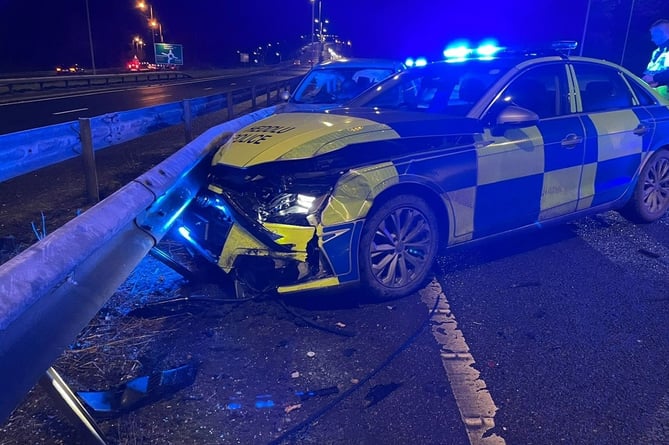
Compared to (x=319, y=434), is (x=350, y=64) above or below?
above

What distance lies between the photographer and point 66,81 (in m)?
28.5

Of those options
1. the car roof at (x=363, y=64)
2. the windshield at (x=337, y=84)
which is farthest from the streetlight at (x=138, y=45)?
the windshield at (x=337, y=84)

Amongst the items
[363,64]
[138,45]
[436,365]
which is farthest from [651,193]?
[138,45]

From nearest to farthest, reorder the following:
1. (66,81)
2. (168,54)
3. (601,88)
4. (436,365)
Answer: (436,365)
(601,88)
(66,81)
(168,54)

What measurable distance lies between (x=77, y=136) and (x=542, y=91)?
15.7ft

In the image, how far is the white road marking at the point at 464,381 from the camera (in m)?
2.48

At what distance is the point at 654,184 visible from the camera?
546cm

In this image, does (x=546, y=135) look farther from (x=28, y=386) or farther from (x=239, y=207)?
(x=28, y=386)

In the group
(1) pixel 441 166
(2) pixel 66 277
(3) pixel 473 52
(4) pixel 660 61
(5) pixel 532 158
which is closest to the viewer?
(2) pixel 66 277

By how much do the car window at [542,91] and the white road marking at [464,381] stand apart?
1.88m

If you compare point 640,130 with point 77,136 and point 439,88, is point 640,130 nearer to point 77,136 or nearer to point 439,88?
point 439,88

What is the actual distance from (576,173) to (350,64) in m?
4.96

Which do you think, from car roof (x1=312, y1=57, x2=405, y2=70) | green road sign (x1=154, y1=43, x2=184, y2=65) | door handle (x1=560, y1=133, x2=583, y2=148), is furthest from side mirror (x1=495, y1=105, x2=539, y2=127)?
green road sign (x1=154, y1=43, x2=184, y2=65)

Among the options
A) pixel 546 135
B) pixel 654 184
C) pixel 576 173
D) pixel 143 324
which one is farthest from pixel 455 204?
pixel 654 184
